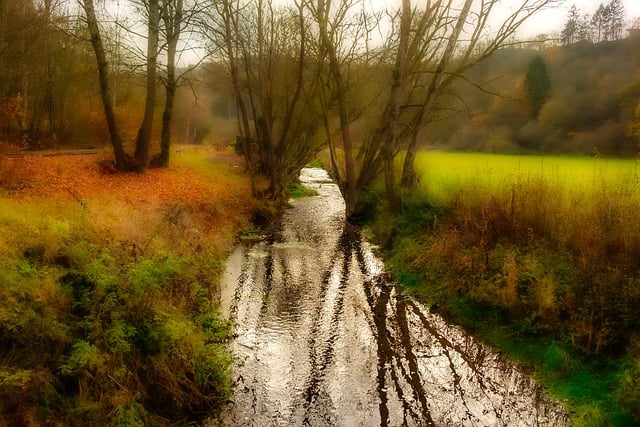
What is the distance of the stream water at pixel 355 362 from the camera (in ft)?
18.0

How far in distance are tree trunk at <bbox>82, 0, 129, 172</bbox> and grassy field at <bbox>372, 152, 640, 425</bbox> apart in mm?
11838

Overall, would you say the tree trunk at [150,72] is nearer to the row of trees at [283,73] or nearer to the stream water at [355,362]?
the row of trees at [283,73]

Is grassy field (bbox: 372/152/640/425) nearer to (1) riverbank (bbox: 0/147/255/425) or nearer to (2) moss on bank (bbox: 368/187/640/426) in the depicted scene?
(2) moss on bank (bbox: 368/187/640/426)

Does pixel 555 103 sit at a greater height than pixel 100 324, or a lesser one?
greater

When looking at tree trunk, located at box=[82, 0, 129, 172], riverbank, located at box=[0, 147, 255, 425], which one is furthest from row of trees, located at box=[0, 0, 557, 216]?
riverbank, located at box=[0, 147, 255, 425]

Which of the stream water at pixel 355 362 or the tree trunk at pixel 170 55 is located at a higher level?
the tree trunk at pixel 170 55

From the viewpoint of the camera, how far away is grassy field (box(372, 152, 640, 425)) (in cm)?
576

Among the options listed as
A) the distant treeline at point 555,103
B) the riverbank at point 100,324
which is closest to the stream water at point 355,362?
the riverbank at point 100,324

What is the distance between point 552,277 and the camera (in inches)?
277

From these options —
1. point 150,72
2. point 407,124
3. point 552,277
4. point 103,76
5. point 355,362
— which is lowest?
point 355,362

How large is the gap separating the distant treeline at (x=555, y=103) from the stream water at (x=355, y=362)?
7279mm

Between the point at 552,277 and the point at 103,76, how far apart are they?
595 inches

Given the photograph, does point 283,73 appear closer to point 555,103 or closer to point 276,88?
point 276,88

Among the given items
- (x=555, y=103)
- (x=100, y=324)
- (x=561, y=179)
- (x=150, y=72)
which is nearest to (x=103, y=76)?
(x=150, y=72)
